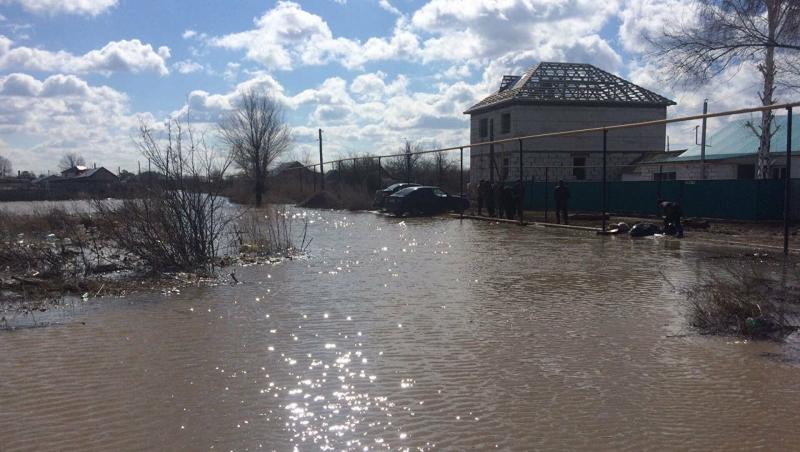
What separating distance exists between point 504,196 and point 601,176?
18914mm

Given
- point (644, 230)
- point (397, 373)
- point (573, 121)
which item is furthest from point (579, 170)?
point (397, 373)

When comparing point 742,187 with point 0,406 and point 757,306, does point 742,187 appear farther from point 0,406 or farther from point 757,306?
point 0,406

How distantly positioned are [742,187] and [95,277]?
1724cm

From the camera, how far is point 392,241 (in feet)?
57.4

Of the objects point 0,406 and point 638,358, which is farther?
point 638,358

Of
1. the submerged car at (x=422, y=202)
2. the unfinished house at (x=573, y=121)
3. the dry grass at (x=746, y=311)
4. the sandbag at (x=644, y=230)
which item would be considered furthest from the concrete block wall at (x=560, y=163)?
the dry grass at (x=746, y=311)

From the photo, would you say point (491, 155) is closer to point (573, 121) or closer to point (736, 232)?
point (736, 232)

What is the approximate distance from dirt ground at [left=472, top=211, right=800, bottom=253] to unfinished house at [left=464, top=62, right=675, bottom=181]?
58.3ft

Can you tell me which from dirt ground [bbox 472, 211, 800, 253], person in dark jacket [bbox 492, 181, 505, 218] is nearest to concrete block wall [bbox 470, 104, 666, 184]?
person in dark jacket [bbox 492, 181, 505, 218]

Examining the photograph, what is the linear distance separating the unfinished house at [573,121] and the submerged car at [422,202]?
36.7ft

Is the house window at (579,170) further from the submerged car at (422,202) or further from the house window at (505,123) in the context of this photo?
the submerged car at (422,202)

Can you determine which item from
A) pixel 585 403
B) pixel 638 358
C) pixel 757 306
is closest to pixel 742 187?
pixel 757 306

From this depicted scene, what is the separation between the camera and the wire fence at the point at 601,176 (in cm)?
1877

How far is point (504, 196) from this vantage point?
24.0 m
